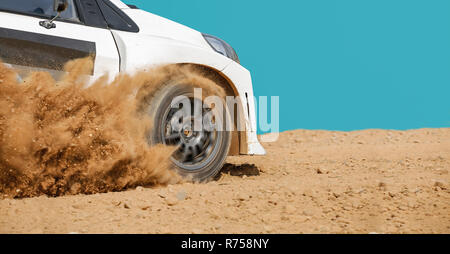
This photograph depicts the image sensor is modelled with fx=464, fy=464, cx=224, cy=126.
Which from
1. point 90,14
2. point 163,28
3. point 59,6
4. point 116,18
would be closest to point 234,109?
point 163,28

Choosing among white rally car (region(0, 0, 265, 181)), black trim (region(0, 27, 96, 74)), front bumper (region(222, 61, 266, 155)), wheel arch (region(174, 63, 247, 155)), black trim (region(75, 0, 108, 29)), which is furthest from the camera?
front bumper (region(222, 61, 266, 155))

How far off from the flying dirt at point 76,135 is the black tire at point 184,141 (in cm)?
8

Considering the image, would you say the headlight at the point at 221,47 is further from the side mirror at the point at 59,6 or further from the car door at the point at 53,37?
the side mirror at the point at 59,6

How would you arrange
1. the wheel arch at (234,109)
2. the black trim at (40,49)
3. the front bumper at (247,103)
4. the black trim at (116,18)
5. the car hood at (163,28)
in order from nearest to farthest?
the black trim at (40,49) < the black trim at (116,18) < the car hood at (163,28) < the wheel arch at (234,109) < the front bumper at (247,103)

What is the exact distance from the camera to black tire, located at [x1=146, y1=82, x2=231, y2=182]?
13.3 ft

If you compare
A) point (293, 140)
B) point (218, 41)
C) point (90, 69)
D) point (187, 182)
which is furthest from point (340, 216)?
point (293, 140)

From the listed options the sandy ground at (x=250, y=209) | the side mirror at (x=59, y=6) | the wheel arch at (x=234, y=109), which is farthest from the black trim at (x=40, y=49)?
the wheel arch at (x=234, y=109)

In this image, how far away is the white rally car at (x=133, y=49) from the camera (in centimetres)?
348

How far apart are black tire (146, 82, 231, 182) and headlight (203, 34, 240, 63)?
0.62 m

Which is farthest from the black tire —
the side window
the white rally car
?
the side window

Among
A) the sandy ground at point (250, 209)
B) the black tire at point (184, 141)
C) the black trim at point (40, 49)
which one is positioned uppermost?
the black trim at point (40, 49)

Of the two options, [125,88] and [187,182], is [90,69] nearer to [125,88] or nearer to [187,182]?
[125,88]

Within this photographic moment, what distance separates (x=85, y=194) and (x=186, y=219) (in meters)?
1.18

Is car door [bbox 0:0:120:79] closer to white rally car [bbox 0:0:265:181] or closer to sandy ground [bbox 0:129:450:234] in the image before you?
white rally car [bbox 0:0:265:181]
